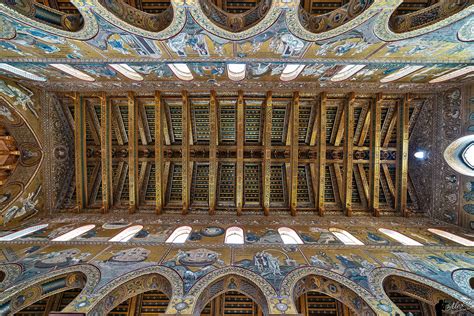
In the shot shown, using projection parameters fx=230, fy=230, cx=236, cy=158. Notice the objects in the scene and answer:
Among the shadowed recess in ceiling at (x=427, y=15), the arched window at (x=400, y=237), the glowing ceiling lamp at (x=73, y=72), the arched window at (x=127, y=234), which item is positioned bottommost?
the arched window at (x=400, y=237)

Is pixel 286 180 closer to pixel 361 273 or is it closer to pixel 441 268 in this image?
pixel 361 273

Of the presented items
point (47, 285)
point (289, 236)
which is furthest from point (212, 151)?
point (47, 285)

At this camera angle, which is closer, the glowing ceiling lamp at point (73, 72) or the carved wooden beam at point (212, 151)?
the glowing ceiling lamp at point (73, 72)

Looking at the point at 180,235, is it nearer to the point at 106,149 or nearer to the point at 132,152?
the point at 132,152

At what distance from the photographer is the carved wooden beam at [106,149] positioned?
32.1 ft

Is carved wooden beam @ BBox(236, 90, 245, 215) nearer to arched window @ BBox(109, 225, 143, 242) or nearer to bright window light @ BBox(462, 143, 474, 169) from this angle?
arched window @ BBox(109, 225, 143, 242)

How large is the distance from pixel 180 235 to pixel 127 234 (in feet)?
6.34

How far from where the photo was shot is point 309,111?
35.0 ft

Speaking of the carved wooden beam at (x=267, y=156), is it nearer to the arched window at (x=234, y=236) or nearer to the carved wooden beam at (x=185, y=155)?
the arched window at (x=234, y=236)

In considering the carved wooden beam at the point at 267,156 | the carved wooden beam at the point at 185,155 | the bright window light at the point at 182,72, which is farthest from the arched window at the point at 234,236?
the bright window light at the point at 182,72

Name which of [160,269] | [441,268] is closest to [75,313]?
[160,269]

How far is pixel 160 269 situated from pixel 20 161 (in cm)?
749

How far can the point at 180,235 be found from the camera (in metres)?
8.23

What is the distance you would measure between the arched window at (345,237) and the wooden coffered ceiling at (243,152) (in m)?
1.15
